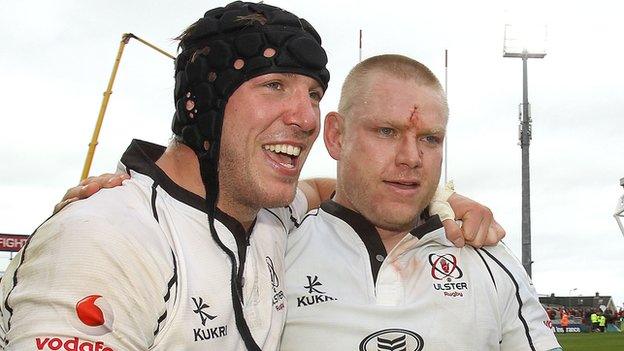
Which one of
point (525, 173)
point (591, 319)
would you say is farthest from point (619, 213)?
point (525, 173)

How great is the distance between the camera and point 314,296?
3.44 m

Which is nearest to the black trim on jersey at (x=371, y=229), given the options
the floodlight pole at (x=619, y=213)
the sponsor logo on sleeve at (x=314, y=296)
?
the sponsor logo on sleeve at (x=314, y=296)

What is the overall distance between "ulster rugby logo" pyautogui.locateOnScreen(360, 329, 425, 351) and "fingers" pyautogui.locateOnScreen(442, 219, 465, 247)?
570 millimetres

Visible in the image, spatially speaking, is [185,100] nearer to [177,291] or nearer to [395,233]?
[177,291]

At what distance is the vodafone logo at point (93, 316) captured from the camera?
2.28 meters

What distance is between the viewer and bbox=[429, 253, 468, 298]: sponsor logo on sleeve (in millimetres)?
3441

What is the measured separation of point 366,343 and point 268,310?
1.56ft

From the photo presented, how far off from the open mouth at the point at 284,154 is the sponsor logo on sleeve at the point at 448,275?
0.89 metres

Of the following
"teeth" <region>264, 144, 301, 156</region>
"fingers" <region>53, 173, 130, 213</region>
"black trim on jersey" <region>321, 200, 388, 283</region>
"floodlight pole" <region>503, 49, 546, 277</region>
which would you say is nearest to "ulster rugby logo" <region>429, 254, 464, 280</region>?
"black trim on jersey" <region>321, 200, 388, 283</region>

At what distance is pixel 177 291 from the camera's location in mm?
2619

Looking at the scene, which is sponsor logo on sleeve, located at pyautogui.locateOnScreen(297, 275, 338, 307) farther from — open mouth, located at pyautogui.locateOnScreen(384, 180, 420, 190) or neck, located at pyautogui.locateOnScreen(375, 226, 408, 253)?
open mouth, located at pyautogui.locateOnScreen(384, 180, 420, 190)

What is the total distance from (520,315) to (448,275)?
1.25ft

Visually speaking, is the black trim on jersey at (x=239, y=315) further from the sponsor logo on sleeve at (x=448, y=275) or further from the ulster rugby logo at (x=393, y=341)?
the sponsor logo on sleeve at (x=448, y=275)

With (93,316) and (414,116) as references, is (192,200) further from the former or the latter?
(414,116)
